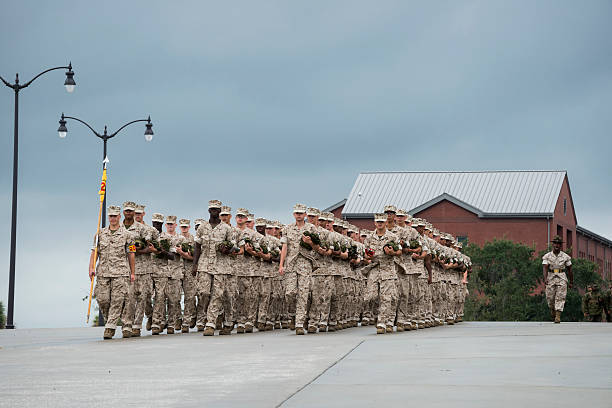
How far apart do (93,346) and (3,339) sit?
5.14 m

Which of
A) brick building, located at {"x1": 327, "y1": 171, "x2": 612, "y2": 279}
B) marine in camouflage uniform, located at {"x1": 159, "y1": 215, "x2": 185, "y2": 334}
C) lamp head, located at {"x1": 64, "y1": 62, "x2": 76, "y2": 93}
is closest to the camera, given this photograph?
marine in camouflage uniform, located at {"x1": 159, "y1": 215, "x2": 185, "y2": 334}

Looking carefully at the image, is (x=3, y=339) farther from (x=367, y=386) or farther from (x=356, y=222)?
(x=356, y=222)

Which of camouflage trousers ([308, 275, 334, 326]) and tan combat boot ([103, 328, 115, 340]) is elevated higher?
camouflage trousers ([308, 275, 334, 326])

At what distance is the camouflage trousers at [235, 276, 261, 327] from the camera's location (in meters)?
23.1

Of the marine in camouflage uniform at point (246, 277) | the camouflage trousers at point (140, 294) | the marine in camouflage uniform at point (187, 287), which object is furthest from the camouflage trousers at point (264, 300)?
the camouflage trousers at point (140, 294)

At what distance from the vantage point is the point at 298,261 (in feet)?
71.1

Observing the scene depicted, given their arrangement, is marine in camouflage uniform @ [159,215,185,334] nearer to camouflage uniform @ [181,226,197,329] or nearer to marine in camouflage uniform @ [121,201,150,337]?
camouflage uniform @ [181,226,197,329]

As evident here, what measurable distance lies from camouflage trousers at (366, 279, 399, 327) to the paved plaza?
11.0ft

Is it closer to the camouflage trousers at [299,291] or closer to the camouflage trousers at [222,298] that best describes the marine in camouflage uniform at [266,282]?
the camouflage trousers at [222,298]

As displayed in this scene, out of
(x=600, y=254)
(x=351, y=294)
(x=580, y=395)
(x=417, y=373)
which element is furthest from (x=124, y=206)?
(x=600, y=254)

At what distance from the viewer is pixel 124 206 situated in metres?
20.8

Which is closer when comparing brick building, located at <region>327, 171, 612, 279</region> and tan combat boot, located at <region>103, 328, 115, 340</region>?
tan combat boot, located at <region>103, 328, 115, 340</region>

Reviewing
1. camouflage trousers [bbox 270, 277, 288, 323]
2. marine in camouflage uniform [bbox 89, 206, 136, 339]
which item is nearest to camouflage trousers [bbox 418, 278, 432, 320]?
camouflage trousers [bbox 270, 277, 288, 323]

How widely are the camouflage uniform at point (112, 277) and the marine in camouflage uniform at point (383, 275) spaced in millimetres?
5132
